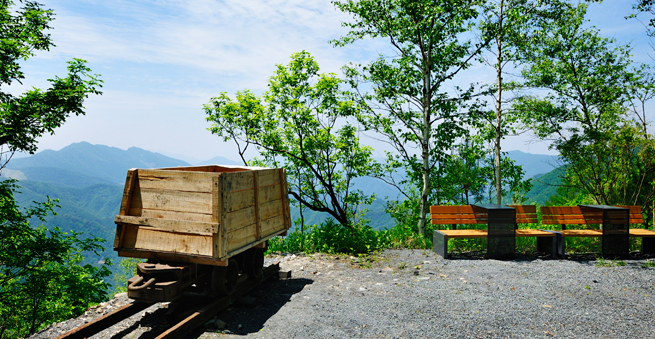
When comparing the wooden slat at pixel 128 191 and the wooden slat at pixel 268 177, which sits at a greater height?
the wooden slat at pixel 268 177

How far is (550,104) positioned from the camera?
13.1 metres

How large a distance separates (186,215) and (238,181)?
73 cm

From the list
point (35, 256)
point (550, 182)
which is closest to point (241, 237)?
point (35, 256)

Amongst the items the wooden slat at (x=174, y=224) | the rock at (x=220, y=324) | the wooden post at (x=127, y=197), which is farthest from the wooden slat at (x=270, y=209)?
the wooden post at (x=127, y=197)

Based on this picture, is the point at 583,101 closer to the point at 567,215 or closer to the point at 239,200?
the point at 567,215

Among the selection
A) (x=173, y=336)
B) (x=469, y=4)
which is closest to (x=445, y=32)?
(x=469, y=4)

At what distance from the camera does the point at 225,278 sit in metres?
5.25

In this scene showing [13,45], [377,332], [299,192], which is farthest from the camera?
[299,192]

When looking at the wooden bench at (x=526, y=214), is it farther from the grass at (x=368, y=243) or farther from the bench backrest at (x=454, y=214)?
the bench backrest at (x=454, y=214)

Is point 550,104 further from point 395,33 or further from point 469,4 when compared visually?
point 395,33

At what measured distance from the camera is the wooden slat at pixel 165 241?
442 centimetres

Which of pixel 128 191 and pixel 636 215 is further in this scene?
pixel 636 215

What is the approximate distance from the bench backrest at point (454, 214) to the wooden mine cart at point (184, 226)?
4952 millimetres

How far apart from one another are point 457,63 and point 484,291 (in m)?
6.54
